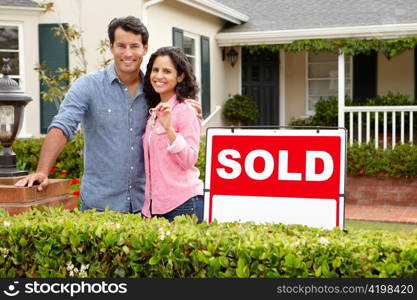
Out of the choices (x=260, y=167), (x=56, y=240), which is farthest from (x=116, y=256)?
(x=260, y=167)

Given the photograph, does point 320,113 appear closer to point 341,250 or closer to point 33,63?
point 33,63

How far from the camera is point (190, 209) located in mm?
3441

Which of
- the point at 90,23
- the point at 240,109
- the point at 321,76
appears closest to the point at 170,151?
the point at 90,23

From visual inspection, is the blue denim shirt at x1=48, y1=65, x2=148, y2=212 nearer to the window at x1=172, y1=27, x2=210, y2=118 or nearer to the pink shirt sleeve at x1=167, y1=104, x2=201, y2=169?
the pink shirt sleeve at x1=167, y1=104, x2=201, y2=169

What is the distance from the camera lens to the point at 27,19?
1030 cm

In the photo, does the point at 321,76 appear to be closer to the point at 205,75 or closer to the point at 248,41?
the point at 248,41

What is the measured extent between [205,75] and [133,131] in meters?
8.42

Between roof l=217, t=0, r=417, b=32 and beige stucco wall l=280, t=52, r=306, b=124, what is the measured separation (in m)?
1.01

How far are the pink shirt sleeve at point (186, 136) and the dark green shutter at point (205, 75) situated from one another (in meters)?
8.25

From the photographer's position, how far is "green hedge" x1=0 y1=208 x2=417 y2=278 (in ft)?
8.67

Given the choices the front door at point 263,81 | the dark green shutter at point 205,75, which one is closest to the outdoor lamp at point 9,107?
the dark green shutter at point 205,75

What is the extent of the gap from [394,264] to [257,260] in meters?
0.58

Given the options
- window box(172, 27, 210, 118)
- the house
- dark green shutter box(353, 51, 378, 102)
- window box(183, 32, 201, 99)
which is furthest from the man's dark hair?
dark green shutter box(353, 51, 378, 102)

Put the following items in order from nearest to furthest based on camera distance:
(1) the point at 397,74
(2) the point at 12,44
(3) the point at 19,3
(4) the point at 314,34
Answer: (3) the point at 19,3
(2) the point at 12,44
(4) the point at 314,34
(1) the point at 397,74
